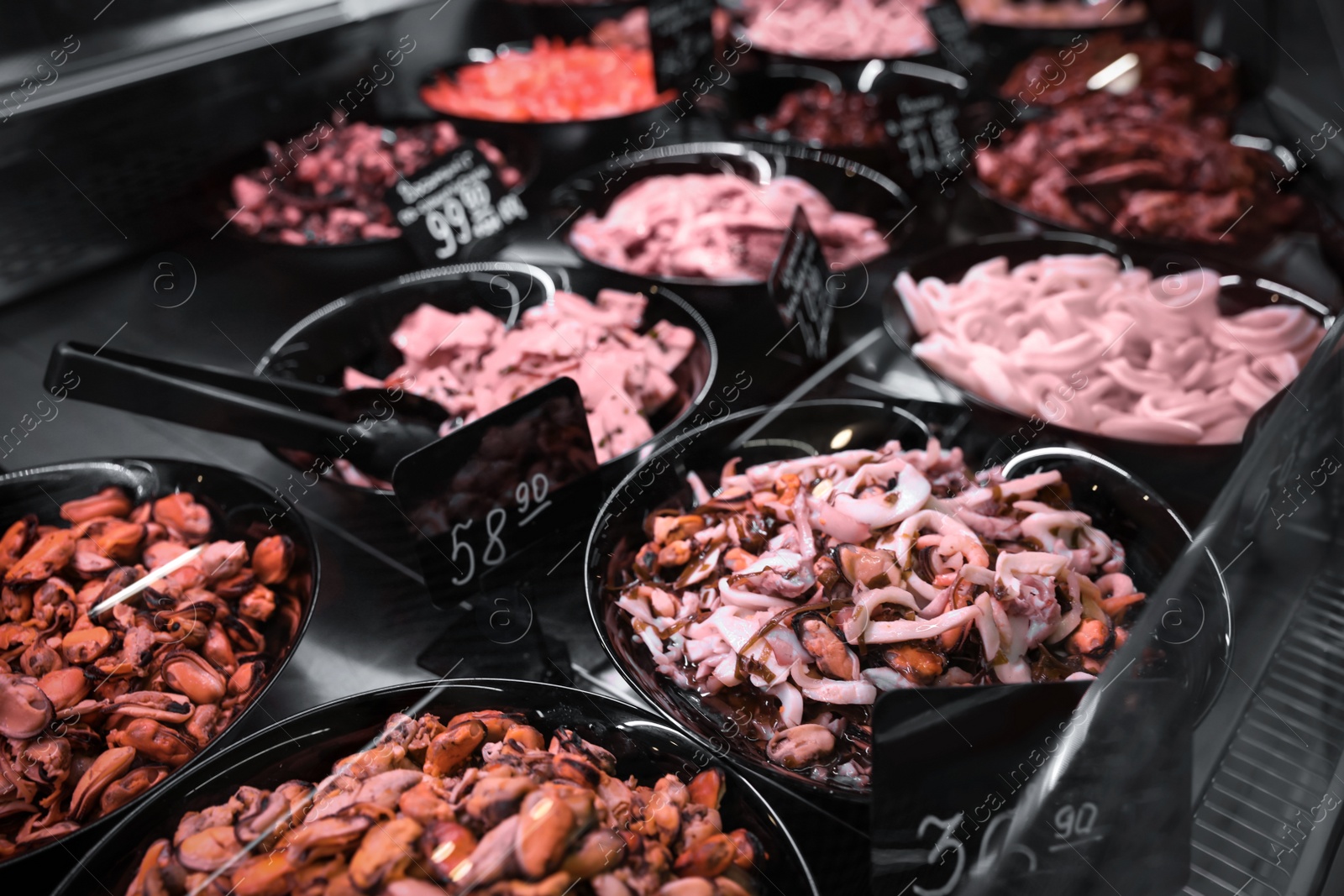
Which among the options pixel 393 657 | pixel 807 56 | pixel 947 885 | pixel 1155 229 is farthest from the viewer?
pixel 807 56

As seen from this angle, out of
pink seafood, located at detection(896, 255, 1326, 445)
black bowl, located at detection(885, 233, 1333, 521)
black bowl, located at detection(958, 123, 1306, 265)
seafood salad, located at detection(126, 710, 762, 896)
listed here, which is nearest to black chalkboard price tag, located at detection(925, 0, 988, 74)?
black bowl, located at detection(958, 123, 1306, 265)

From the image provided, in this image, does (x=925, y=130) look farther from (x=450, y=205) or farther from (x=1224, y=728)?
(x=1224, y=728)

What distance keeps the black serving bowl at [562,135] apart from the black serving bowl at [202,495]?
1128 mm

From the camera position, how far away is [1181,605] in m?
0.65

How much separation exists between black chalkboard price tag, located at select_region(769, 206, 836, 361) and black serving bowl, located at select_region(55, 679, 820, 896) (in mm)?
810

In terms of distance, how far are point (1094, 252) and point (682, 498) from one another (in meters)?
1.03

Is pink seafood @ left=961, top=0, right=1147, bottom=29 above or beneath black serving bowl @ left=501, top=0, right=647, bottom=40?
beneath

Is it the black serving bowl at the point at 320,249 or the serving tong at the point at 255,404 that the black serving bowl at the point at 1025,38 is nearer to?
the black serving bowl at the point at 320,249

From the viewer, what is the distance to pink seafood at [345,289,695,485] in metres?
1.41

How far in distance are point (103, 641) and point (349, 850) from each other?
473mm

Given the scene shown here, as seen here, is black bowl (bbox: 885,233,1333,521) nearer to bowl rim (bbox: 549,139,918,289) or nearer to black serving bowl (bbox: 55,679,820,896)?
bowl rim (bbox: 549,139,918,289)

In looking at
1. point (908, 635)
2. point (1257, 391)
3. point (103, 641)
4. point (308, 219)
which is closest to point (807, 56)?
point (308, 219)

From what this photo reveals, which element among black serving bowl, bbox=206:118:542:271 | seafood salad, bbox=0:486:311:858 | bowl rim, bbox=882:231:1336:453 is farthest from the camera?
black serving bowl, bbox=206:118:542:271

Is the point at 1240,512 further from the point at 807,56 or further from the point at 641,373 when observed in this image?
the point at 807,56
